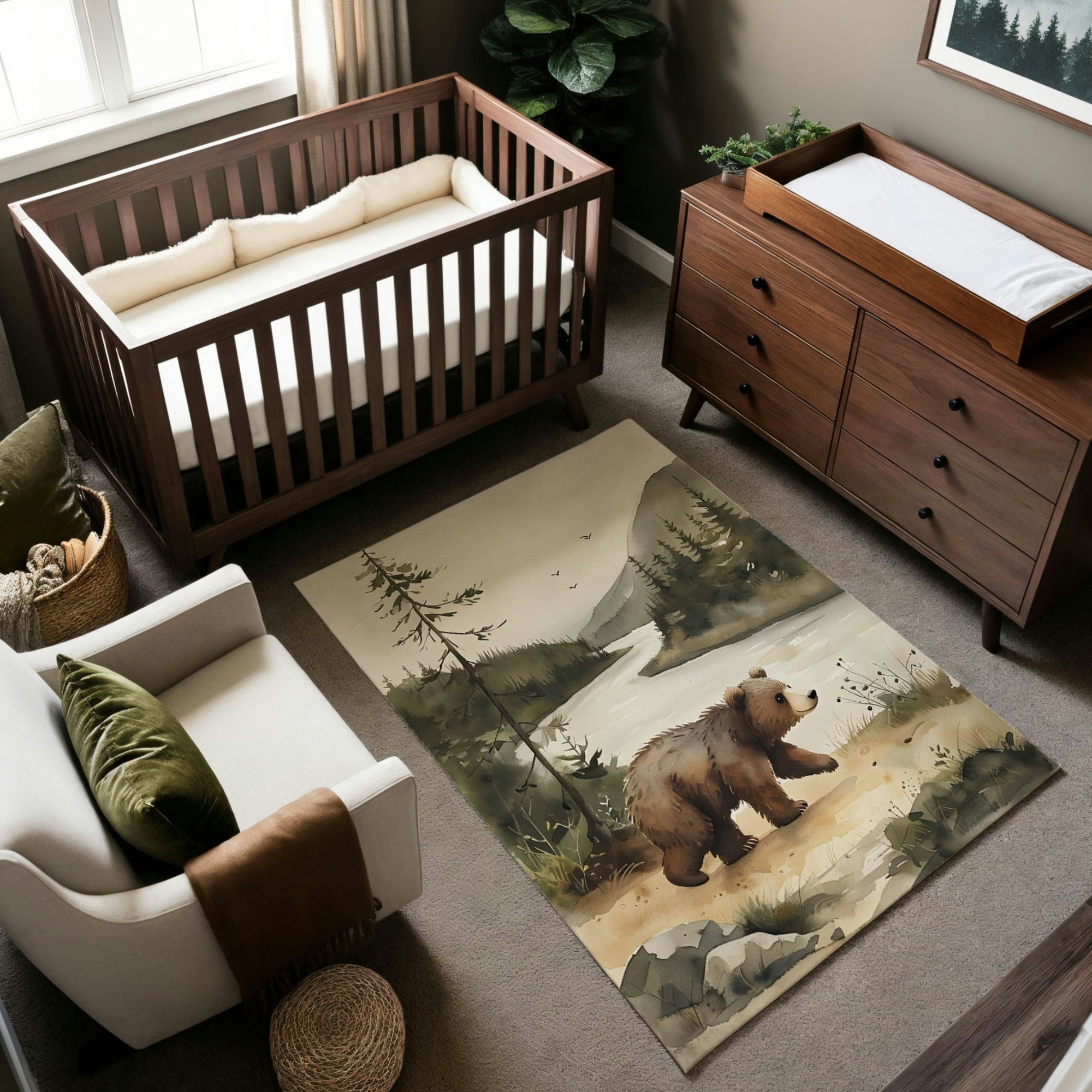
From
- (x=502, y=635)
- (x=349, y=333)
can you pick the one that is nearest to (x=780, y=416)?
(x=502, y=635)

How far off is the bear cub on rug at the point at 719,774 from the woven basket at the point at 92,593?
124 centimetres

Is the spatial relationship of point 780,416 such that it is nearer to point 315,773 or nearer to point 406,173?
point 406,173

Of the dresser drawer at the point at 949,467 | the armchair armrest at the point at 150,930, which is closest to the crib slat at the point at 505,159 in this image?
the dresser drawer at the point at 949,467

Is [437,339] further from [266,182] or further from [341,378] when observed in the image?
[266,182]

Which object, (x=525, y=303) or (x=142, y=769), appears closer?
(x=142, y=769)

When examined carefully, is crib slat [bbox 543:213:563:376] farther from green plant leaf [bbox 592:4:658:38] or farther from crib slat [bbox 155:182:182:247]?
crib slat [bbox 155:182:182:247]

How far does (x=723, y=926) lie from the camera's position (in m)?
2.15

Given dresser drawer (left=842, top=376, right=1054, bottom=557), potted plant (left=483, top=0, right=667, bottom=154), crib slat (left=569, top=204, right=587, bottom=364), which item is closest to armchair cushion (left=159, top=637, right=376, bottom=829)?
crib slat (left=569, top=204, right=587, bottom=364)

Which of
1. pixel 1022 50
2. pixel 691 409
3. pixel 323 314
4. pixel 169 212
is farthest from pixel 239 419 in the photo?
pixel 1022 50

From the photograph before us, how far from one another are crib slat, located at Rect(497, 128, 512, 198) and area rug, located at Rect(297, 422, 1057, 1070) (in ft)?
2.89

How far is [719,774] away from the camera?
2.39m

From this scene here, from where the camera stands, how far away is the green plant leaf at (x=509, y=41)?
3.25 meters

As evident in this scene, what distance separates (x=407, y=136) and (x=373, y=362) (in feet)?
3.15

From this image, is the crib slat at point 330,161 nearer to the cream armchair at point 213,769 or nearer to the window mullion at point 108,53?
the window mullion at point 108,53
